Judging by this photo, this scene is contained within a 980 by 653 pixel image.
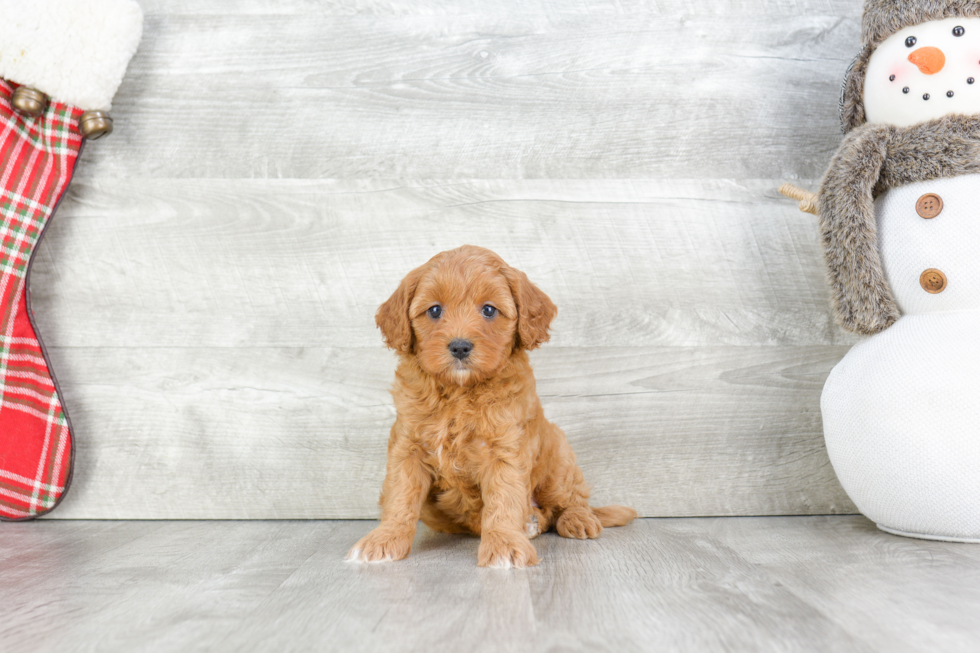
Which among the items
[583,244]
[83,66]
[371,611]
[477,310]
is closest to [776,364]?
[583,244]

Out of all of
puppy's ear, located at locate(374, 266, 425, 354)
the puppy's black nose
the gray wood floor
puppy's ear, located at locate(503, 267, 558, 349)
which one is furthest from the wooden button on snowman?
puppy's ear, located at locate(374, 266, 425, 354)

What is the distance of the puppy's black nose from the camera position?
1607 millimetres

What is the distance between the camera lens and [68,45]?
2.00 meters

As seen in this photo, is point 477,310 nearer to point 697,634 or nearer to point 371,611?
point 371,611

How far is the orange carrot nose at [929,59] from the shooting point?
1.75m

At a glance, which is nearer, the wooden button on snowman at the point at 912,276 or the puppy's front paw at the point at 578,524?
the wooden button on snowman at the point at 912,276

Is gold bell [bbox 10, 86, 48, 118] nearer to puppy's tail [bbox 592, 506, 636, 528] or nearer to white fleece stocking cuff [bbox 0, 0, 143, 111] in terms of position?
white fleece stocking cuff [bbox 0, 0, 143, 111]

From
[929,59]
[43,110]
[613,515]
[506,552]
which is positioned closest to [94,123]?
[43,110]

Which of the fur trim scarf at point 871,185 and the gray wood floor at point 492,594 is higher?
the fur trim scarf at point 871,185

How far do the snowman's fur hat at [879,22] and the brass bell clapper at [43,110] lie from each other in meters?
2.12

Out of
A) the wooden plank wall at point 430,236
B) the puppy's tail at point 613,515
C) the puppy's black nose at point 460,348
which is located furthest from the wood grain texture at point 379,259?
the puppy's black nose at point 460,348

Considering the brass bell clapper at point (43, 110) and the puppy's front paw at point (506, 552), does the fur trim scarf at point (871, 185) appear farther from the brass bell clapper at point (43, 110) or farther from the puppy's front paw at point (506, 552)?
the brass bell clapper at point (43, 110)

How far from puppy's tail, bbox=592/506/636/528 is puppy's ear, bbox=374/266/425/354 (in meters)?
0.75

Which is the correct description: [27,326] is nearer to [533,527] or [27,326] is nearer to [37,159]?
[37,159]
